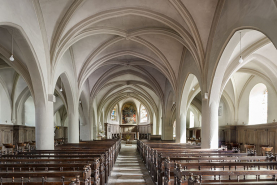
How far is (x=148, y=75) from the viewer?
2139cm

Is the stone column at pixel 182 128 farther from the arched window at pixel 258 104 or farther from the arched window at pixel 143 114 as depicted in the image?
the arched window at pixel 143 114

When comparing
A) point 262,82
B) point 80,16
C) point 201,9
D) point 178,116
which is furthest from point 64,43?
point 262,82

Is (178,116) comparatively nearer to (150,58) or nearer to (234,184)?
(150,58)

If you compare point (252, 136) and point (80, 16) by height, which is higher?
point (80, 16)

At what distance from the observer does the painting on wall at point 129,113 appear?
126 feet

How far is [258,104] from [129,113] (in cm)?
2463

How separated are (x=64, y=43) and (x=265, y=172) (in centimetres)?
931

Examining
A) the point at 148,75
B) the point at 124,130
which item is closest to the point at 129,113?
the point at 124,130

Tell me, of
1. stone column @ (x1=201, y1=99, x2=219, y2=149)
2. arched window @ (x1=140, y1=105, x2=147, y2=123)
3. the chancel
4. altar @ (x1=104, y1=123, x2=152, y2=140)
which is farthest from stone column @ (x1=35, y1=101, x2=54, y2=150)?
arched window @ (x1=140, y1=105, x2=147, y2=123)

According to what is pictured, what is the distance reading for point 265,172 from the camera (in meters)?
4.45

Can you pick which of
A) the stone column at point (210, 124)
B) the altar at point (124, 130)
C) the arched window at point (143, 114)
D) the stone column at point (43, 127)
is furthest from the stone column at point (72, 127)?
the arched window at point (143, 114)

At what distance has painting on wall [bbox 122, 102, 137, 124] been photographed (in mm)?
38469

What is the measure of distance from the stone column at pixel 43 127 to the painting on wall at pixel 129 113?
28076 millimetres

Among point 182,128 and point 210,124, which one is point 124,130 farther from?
point 210,124
